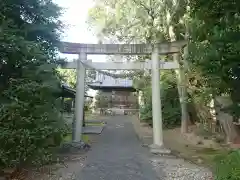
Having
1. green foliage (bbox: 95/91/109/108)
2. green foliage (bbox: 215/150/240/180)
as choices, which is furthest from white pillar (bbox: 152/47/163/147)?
green foliage (bbox: 95/91/109/108)

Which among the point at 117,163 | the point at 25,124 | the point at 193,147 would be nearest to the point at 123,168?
the point at 117,163

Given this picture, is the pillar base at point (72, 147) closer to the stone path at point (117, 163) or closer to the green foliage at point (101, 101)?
the stone path at point (117, 163)

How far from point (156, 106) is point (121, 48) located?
9.81ft

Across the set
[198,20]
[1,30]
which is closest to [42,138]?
[1,30]

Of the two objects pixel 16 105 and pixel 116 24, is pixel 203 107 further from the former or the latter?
pixel 16 105

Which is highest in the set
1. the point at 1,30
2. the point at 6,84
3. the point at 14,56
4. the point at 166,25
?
the point at 166,25

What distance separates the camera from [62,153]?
36.3 feet

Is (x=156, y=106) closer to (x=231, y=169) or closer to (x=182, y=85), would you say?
(x=182, y=85)

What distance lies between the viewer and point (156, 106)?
459 inches

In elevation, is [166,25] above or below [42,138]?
above

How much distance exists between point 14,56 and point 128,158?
214 inches

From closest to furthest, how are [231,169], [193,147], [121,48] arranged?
[231,169] → [121,48] → [193,147]

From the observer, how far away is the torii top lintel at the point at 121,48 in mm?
11906

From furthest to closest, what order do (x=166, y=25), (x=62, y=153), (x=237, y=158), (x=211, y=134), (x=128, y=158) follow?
(x=166, y=25), (x=211, y=134), (x=62, y=153), (x=128, y=158), (x=237, y=158)
